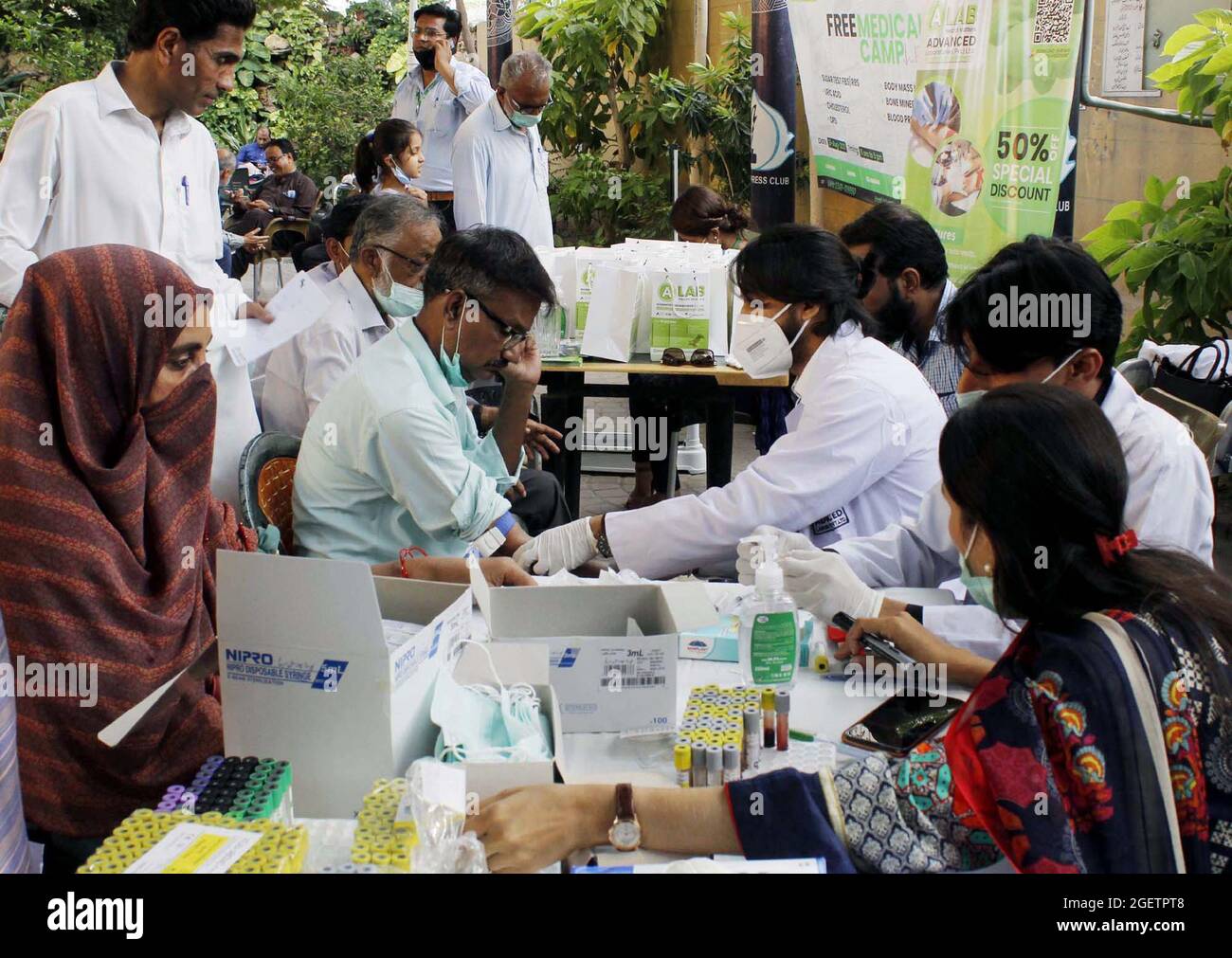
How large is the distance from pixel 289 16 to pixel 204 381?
17610mm

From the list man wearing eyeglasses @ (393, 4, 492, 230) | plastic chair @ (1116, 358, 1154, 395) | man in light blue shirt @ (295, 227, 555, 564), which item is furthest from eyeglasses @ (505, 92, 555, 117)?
man in light blue shirt @ (295, 227, 555, 564)

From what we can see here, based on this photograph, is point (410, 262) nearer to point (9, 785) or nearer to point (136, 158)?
point (136, 158)

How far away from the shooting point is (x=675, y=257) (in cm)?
505

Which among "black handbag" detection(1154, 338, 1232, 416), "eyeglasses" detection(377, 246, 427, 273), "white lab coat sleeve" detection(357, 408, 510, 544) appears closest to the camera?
"white lab coat sleeve" detection(357, 408, 510, 544)

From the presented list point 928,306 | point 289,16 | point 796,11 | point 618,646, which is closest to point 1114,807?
point 618,646

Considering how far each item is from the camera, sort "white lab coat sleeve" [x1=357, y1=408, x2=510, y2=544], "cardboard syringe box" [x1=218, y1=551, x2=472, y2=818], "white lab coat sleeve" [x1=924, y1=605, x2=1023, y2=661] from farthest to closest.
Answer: "white lab coat sleeve" [x1=357, y1=408, x2=510, y2=544] → "white lab coat sleeve" [x1=924, y1=605, x2=1023, y2=661] → "cardboard syringe box" [x1=218, y1=551, x2=472, y2=818]

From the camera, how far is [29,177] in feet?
10.3

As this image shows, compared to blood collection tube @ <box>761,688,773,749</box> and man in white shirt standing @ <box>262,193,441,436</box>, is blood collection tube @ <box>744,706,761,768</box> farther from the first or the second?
man in white shirt standing @ <box>262,193,441,436</box>

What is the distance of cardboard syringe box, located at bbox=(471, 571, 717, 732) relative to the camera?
1.78 meters

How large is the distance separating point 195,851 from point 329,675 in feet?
1.21

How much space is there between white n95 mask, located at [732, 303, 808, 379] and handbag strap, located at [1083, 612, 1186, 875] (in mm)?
1823

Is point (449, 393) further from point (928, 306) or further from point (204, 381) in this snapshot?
point (928, 306)

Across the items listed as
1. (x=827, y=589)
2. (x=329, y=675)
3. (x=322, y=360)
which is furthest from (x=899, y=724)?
(x=322, y=360)

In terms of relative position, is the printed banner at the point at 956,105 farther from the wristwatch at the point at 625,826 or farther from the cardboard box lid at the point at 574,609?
the wristwatch at the point at 625,826
